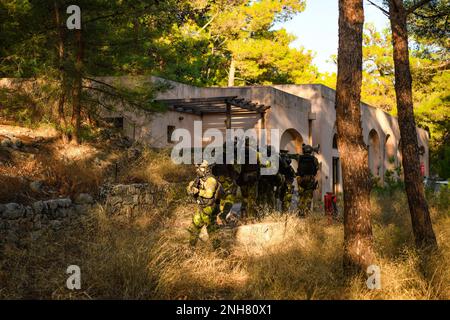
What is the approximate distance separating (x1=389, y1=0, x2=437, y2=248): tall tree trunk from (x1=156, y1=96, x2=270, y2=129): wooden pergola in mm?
6944

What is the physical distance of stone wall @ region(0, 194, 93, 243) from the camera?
8.77 metres

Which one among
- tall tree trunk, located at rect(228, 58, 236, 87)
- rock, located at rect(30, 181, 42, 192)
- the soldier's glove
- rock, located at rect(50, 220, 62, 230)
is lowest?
rock, located at rect(50, 220, 62, 230)

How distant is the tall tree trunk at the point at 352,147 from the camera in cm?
674

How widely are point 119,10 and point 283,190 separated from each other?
20.3 feet

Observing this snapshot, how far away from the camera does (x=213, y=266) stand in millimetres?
7062

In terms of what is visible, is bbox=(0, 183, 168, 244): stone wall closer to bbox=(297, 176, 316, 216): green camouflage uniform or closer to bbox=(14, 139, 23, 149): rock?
bbox=(14, 139, 23, 149): rock

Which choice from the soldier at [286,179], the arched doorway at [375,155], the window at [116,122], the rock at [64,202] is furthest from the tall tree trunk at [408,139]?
the arched doorway at [375,155]

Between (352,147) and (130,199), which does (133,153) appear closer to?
(130,199)

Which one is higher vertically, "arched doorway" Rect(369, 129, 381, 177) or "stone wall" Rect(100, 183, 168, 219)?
"arched doorway" Rect(369, 129, 381, 177)

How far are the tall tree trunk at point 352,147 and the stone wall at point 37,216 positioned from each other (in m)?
5.56

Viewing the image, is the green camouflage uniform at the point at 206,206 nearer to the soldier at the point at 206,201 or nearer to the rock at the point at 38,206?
the soldier at the point at 206,201

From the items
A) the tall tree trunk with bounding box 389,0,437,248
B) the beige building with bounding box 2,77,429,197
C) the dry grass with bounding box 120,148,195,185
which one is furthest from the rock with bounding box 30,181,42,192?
the tall tree trunk with bounding box 389,0,437,248

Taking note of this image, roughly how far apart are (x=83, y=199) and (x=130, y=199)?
1.26 metres

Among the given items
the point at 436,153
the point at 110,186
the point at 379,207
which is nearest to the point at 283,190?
the point at 379,207
